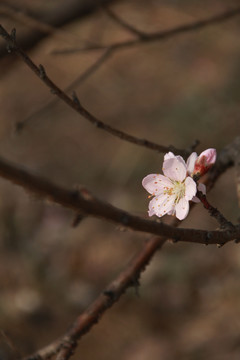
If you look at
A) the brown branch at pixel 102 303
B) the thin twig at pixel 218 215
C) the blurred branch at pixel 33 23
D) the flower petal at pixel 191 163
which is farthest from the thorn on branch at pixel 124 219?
the blurred branch at pixel 33 23

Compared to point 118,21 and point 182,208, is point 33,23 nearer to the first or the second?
point 118,21

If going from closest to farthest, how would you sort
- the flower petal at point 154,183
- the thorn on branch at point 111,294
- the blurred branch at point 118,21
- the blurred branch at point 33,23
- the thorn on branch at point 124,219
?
1. the thorn on branch at point 124,219
2. the flower petal at point 154,183
3. the thorn on branch at point 111,294
4. the blurred branch at point 118,21
5. the blurred branch at point 33,23

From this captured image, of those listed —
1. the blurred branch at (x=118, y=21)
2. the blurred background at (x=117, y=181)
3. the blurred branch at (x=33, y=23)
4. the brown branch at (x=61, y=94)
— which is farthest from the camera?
the blurred background at (x=117, y=181)

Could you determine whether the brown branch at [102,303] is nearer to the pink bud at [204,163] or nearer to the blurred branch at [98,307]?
the blurred branch at [98,307]

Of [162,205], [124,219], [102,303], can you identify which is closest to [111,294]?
[102,303]

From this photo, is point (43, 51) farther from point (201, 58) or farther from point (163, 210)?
→ point (163, 210)

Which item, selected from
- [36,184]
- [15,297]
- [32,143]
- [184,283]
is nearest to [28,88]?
[32,143]
